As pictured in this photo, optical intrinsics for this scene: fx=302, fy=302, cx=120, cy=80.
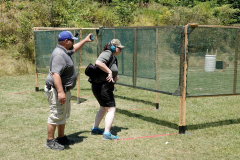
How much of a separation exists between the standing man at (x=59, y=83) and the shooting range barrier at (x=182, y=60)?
2.10 metres

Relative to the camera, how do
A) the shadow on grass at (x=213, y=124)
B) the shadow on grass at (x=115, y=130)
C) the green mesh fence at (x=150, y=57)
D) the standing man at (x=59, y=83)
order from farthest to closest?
1. the shadow on grass at (x=213, y=124)
2. the shadow on grass at (x=115, y=130)
3. the green mesh fence at (x=150, y=57)
4. the standing man at (x=59, y=83)

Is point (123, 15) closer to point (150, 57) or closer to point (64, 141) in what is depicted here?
point (150, 57)

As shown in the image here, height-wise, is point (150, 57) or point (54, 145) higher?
point (150, 57)

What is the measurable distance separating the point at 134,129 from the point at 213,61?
2139mm

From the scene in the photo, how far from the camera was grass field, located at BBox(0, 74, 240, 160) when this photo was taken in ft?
16.4

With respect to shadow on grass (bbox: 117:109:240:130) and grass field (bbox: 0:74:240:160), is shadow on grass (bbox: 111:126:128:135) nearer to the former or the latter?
grass field (bbox: 0:74:240:160)

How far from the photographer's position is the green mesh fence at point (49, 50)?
368 inches

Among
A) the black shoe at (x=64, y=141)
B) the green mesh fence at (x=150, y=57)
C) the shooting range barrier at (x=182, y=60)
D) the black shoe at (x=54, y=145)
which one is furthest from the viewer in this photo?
the green mesh fence at (x=150, y=57)

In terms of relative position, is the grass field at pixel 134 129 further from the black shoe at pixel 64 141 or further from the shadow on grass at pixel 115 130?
the black shoe at pixel 64 141

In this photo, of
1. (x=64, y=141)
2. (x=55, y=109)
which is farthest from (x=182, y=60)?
(x=64, y=141)

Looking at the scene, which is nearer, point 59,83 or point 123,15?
point 59,83

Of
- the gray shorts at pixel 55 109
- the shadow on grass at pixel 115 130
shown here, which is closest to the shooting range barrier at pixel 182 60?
the shadow on grass at pixel 115 130

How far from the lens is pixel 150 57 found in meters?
6.87

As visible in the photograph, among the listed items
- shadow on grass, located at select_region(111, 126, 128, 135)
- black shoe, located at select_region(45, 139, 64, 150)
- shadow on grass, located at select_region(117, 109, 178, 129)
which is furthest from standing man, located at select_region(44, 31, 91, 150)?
shadow on grass, located at select_region(117, 109, 178, 129)
